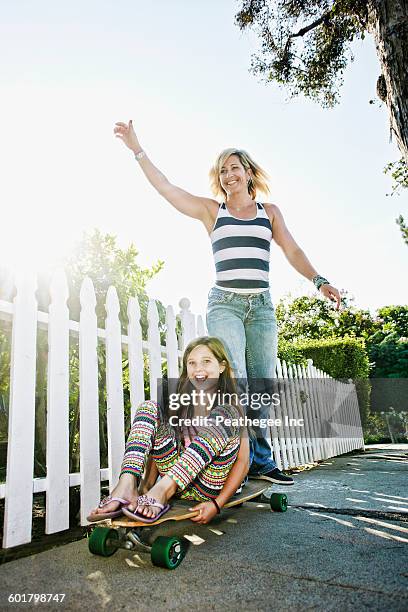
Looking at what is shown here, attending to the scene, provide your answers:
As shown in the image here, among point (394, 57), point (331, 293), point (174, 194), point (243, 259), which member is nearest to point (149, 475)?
point (243, 259)

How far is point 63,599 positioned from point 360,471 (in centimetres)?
361

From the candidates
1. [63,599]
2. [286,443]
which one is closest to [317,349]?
[286,443]

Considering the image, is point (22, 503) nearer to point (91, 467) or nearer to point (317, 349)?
point (91, 467)

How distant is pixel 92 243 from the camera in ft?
11.8

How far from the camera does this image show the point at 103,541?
4.84 ft

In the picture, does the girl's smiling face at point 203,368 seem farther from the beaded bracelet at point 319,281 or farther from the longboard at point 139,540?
the beaded bracelet at point 319,281

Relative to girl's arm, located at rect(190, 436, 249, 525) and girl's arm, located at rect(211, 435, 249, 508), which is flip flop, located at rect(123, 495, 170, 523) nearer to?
girl's arm, located at rect(190, 436, 249, 525)

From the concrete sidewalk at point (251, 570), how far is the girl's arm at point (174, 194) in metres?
1.71

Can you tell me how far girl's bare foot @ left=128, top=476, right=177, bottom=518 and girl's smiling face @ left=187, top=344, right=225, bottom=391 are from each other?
546 millimetres

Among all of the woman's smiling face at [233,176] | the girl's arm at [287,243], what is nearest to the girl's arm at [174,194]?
the woman's smiling face at [233,176]

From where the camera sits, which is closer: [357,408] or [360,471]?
[360,471]

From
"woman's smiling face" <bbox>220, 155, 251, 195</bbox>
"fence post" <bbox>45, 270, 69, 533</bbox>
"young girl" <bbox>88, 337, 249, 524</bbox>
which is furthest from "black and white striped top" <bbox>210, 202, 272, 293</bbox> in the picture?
"fence post" <bbox>45, 270, 69, 533</bbox>

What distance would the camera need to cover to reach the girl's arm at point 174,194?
8.74 feet

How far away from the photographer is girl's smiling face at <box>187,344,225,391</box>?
6.65 feet
